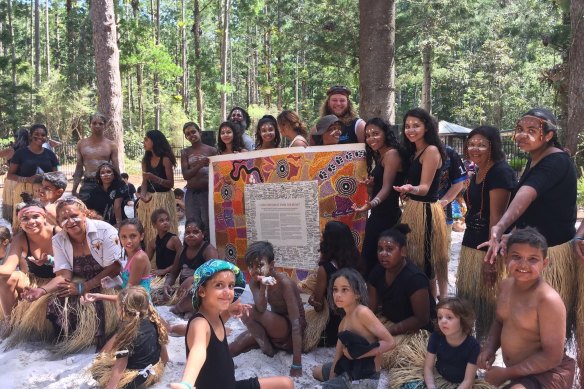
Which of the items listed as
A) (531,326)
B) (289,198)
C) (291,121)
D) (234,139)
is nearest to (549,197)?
(531,326)

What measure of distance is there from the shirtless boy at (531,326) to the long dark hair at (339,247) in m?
1.13

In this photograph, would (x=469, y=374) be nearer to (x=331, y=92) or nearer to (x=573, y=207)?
(x=573, y=207)

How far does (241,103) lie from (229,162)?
44.4 metres

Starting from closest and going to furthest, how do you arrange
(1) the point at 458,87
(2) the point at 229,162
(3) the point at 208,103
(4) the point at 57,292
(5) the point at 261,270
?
(5) the point at 261,270 < (4) the point at 57,292 < (2) the point at 229,162 < (1) the point at 458,87 < (3) the point at 208,103

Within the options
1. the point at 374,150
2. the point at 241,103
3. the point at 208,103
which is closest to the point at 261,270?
the point at 374,150

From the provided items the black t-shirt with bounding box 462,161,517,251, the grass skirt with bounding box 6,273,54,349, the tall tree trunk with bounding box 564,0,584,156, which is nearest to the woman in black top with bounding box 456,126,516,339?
the black t-shirt with bounding box 462,161,517,251

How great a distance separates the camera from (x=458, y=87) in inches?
1241

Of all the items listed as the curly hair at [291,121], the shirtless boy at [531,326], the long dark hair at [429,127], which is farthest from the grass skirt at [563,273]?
the curly hair at [291,121]

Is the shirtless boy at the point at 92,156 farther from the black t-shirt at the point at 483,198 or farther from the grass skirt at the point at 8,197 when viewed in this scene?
the black t-shirt at the point at 483,198

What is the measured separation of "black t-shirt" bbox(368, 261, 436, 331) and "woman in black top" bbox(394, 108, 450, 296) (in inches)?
11.7

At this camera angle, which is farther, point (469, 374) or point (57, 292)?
point (57, 292)

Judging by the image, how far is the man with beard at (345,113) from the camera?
412cm

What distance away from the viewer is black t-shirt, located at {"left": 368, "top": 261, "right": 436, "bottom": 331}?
10.6 ft

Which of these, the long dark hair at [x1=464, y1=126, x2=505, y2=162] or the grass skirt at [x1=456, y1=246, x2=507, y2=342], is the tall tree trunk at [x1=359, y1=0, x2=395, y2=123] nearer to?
the long dark hair at [x1=464, y1=126, x2=505, y2=162]
